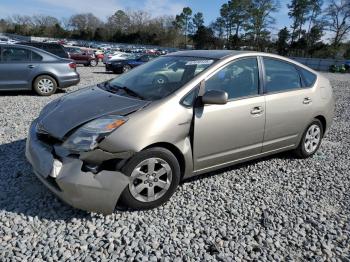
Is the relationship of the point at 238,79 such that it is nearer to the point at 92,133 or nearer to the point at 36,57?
the point at 92,133

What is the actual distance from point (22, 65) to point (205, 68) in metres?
6.93

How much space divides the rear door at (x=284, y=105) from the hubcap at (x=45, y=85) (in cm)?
688

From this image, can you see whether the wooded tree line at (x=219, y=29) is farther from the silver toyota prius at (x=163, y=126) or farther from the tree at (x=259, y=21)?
the silver toyota prius at (x=163, y=126)

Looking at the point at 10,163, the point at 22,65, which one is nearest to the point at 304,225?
the point at 10,163

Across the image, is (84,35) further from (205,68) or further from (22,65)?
(205,68)

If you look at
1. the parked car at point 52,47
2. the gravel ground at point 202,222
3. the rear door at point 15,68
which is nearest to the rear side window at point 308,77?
the gravel ground at point 202,222

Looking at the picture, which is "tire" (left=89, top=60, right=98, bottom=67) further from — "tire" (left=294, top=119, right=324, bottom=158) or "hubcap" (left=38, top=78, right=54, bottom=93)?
"tire" (left=294, top=119, right=324, bottom=158)

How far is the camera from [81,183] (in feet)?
9.44

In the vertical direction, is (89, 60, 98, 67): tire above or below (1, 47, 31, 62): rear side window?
below

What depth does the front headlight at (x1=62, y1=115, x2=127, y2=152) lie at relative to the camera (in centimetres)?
296

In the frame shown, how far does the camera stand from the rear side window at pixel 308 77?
479 centimetres

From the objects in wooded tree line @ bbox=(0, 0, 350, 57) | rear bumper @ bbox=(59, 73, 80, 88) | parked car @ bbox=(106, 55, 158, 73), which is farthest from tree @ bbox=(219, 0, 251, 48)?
rear bumper @ bbox=(59, 73, 80, 88)

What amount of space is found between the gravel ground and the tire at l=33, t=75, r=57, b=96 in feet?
16.8

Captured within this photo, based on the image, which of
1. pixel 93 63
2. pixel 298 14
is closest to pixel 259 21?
pixel 298 14
